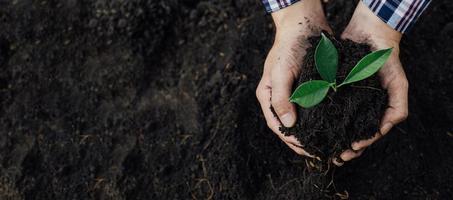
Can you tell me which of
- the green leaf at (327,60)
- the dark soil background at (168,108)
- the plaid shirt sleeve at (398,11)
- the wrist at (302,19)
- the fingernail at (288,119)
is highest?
the green leaf at (327,60)

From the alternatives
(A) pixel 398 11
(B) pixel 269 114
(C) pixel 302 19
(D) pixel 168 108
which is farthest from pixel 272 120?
(D) pixel 168 108

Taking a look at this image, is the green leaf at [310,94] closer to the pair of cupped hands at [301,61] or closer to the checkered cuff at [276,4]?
the pair of cupped hands at [301,61]

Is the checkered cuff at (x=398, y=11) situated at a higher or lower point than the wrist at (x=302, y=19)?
lower

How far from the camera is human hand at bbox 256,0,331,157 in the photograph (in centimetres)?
106

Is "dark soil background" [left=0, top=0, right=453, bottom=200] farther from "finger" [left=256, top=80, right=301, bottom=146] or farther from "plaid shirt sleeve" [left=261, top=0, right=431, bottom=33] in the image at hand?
"plaid shirt sleeve" [left=261, top=0, right=431, bottom=33]

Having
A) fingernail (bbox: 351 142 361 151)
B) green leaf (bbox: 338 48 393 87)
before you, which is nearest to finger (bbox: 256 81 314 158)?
fingernail (bbox: 351 142 361 151)

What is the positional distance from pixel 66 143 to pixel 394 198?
105 cm

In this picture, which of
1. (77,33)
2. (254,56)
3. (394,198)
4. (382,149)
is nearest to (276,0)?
(254,56)

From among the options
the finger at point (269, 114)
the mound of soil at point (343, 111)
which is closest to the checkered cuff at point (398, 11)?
the mound of soil at point (343, 111)

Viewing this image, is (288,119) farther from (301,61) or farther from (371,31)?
(371,31)

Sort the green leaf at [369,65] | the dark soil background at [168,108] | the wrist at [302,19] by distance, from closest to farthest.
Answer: the green leaf at [369,65] → the wrist at [302,19] → the dark soil background at [168,108]

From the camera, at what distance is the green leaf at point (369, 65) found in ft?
3.08

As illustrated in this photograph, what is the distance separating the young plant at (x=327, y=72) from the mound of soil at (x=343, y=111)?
42mm

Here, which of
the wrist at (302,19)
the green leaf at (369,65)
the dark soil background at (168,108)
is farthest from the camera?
the dark soil background at (168,108)
